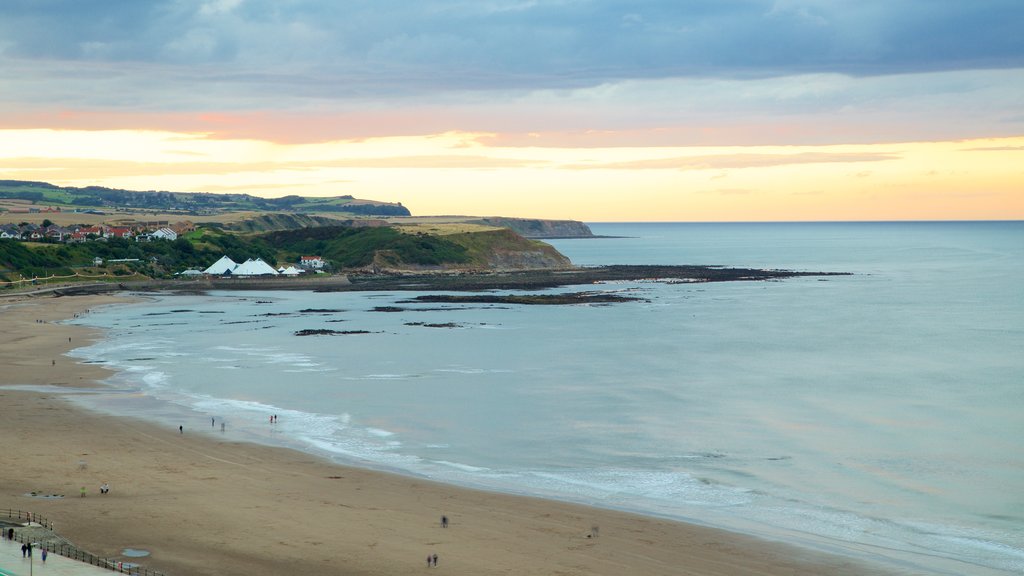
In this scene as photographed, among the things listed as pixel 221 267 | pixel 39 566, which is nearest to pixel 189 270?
pixel 221 267

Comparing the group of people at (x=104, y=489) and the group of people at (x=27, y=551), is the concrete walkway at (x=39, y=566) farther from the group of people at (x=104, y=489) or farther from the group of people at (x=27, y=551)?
the group of people at (x=104, y=489)

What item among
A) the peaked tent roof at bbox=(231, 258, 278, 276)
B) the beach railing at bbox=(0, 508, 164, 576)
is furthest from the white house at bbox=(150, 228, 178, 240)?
the beach railing at bbox=(0, 508, 164, 576)

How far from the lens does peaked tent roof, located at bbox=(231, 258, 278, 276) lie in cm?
17262

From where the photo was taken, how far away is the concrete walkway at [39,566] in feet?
89.0

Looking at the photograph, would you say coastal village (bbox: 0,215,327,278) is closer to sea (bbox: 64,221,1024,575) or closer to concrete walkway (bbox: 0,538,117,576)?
sea (bbox: 64,221,1024,575)

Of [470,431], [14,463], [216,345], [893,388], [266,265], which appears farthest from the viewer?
[266,265]

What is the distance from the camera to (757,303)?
423 feet

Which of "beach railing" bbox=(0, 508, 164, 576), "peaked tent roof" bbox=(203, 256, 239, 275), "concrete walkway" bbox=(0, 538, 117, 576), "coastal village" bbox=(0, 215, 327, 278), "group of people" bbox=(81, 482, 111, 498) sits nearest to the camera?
"concrete walkway" bbox=(0, 538, 117, 576)

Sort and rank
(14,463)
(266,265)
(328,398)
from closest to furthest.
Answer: (14,463)
(328,398)
(266,265)

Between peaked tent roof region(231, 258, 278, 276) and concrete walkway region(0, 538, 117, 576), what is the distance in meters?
146

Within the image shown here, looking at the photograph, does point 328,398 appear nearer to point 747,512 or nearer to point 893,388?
point 747,512

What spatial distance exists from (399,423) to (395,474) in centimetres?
1116

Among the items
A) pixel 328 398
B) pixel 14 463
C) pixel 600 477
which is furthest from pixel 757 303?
pixel 14 463

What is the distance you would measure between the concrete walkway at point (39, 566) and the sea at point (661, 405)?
635 inches
